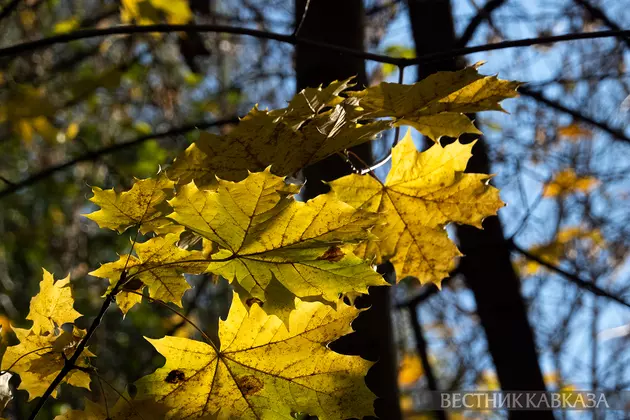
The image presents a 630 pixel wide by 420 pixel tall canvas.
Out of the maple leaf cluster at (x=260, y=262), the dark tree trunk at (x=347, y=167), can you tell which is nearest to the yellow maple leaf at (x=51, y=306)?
the maple leaf cluster at (x=260, y=262)

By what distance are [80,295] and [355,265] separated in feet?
14.9

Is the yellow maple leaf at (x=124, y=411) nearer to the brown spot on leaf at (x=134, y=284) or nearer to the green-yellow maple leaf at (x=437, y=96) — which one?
the brown spot on leaf at (x=134, y=284)

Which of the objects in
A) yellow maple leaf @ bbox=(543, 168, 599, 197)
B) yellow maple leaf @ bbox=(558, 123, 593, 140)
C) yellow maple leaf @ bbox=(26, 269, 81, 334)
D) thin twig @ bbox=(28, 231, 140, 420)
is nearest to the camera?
thin twig @ bbox=(28, 231, 140, 420)

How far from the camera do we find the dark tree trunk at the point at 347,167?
51.5 inches

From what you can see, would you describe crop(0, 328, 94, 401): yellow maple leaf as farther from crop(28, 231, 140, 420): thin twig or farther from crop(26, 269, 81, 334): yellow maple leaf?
crop(28, 231, 140, 420): thin twig

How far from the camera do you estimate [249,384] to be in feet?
2.96

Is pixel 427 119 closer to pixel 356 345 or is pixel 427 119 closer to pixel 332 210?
pixel 332 210

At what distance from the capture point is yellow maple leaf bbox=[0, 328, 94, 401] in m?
0.93

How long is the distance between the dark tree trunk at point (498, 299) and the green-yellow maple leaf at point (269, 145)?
3.53 ft

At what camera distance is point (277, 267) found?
0.82 metres

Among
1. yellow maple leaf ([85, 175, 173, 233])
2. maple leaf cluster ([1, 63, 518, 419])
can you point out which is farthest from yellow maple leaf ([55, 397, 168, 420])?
yellow maple leaf ([85, 175, 173, 233])

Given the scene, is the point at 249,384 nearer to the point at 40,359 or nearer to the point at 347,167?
the point at 40,359

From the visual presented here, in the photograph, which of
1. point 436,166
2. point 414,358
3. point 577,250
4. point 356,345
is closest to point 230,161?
point 436,166

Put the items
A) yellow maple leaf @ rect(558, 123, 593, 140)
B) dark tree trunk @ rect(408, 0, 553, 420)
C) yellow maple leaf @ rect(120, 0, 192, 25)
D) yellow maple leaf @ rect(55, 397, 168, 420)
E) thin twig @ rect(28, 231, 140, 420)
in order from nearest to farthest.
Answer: thin twig @ rect(28, 231, 140, 420) → yellow maple leaf @ rect(55, 397, 168, 420) → dark tree trunk @ rect(408, 0, 553, 420) → yellow maple leaf @ rect(120, 0, 192, 25) → yellow maple leaf @ rect(558, 123, 593, 140)
